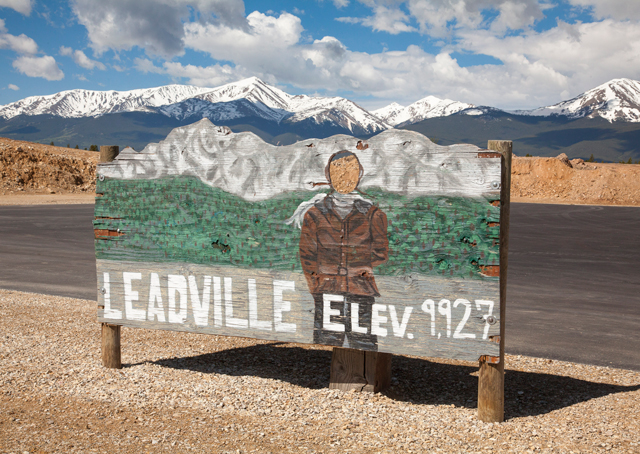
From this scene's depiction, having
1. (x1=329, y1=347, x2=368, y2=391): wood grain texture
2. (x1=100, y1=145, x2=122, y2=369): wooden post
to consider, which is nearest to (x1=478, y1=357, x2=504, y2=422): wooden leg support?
(x1=329, y1=347, x2=368, y2=391): wood grain texture

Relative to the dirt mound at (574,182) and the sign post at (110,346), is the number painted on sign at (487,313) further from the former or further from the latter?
the dirt mound at (574,182)

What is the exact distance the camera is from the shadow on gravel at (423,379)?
4.31 metres

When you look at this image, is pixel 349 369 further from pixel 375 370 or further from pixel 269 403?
pixel 269 403

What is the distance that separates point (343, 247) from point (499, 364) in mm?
1383

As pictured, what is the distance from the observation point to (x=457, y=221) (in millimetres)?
3684

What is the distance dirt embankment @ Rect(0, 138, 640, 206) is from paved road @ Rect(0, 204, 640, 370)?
740 inches

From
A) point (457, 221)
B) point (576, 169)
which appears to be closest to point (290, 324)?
point (457, 221)

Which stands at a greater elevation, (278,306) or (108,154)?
(108,154)

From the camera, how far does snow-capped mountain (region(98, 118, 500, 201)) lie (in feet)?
12.1

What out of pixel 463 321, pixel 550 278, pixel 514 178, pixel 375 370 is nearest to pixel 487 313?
pixel 463 321

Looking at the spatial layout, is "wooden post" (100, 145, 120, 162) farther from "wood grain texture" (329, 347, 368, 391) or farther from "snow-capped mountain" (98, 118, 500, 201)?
"wood grain texture" (329, 347, 368, 391)

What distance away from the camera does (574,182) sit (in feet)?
150

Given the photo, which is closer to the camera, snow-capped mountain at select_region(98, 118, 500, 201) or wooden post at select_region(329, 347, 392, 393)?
snow-capped mountain at select_region(98, 118, 500, 201)

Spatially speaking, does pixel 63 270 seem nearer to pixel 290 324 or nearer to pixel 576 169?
pixel 290 324
